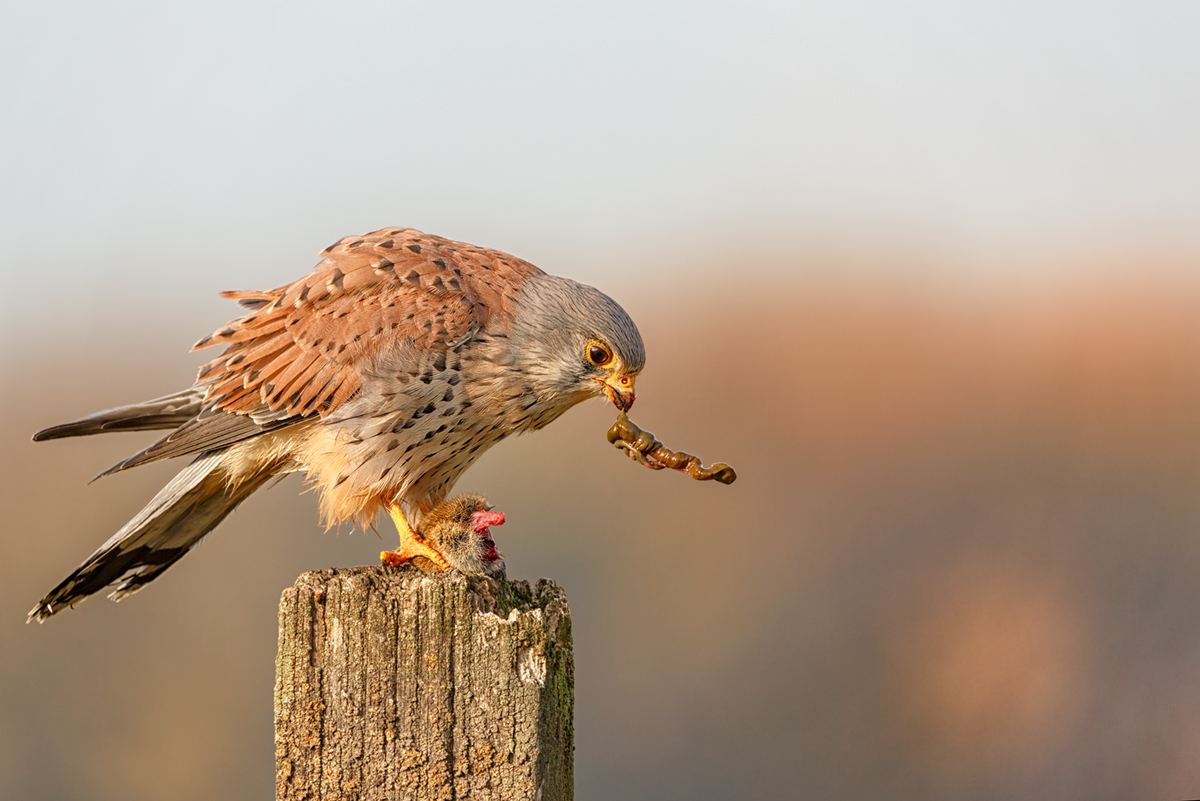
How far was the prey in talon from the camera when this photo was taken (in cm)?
293

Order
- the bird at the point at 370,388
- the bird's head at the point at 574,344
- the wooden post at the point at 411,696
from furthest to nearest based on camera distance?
the bird's head at the point at 574,344 < the bird at the point at 370,388 < the wooden post at the point at 411,696

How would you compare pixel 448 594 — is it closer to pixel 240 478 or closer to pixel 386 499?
pixel 386 499

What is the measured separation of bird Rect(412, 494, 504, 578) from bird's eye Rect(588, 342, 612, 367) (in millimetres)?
586

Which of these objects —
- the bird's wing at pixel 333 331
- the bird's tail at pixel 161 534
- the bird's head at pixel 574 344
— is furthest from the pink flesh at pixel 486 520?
the bird's tail at pixel 161 534

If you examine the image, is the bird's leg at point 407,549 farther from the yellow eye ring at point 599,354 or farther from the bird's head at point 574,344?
the yellow eye ring at point 599,354

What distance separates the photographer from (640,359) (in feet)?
10.5

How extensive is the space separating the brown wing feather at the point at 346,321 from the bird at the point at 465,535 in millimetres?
488

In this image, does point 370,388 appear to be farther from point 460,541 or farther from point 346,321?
point 460,541

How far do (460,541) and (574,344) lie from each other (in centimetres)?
74

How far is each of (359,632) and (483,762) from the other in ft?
A: 1.19

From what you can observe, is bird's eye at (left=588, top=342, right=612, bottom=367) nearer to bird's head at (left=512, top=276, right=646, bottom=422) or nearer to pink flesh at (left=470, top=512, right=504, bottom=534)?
bird's head at (left=512, top=276, right=646, bottom=422)

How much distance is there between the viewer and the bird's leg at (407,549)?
2.95 metres

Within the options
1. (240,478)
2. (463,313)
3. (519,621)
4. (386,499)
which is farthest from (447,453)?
(519,621)

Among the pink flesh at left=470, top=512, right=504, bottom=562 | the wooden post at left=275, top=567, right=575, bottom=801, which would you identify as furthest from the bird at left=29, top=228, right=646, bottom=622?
the wooden post at left=275, top=567, right=575, bottom=801
